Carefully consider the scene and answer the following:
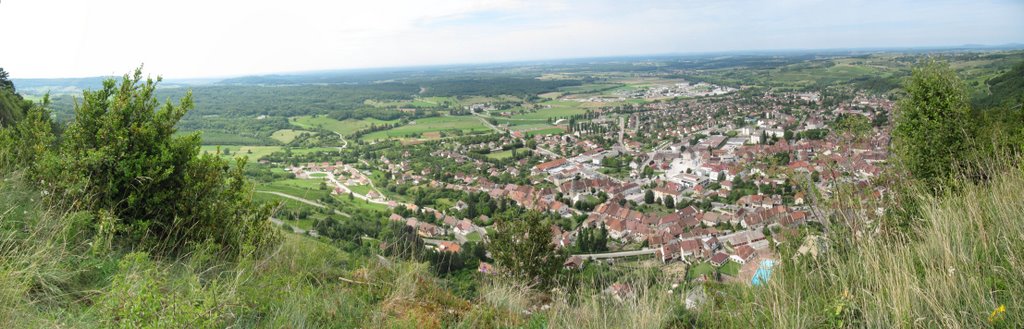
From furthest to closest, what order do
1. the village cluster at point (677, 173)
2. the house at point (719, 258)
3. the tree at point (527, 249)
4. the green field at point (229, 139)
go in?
the green field at point (229, 139) → the house at point (719, 258) → the tree at point (527, 249) → the village cluster at point (677, 173)

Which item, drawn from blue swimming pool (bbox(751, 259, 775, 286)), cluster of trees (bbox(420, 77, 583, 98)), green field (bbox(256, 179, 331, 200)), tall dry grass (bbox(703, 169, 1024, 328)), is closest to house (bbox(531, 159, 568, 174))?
green field (bbox(256, 179, 331, 200))

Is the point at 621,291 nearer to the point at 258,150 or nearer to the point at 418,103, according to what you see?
the point at 258,150

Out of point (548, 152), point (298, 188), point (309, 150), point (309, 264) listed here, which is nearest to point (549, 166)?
point (548, 152)

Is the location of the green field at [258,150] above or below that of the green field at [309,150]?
above

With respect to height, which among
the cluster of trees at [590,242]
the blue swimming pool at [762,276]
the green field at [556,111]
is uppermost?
the blue swimming pool at [762,276]

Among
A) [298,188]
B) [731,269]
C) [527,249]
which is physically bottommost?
[298,188]

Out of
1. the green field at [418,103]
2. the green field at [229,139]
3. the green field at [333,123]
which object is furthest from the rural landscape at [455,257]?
the green field at [418,103]

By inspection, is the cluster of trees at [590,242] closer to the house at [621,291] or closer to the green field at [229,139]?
the house at [621,291]
